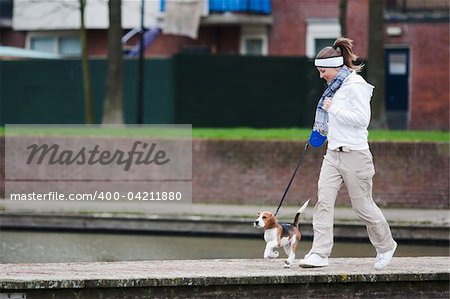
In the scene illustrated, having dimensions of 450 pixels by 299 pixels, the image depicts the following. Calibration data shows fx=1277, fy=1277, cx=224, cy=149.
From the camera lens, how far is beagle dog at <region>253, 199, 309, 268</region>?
11242 millimetres

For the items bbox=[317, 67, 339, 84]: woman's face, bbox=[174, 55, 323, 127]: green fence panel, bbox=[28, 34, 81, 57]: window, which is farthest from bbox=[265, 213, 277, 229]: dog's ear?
bbox=[28, 34, 81, 57]: window

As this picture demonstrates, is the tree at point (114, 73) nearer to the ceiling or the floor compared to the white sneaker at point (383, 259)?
nearer to the ceiling

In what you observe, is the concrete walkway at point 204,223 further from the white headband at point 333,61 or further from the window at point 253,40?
the window at point 253,40

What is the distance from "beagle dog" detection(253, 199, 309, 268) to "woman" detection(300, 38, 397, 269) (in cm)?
25

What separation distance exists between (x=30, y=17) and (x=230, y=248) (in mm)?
22344

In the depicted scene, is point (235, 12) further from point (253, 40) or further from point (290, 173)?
point (290, 173)

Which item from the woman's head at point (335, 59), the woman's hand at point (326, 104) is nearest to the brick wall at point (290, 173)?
the woman's head at point (335, 59)

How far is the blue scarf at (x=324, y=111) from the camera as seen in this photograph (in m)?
11.0

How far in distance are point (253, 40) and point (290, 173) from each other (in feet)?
49.1

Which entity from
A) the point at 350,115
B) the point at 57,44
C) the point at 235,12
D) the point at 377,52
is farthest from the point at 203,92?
the point at 350,115

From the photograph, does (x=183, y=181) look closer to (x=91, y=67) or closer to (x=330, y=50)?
(x=91, y=67)

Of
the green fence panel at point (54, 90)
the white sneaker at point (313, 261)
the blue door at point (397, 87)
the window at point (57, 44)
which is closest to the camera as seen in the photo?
the white sneaker at point (313, 261)

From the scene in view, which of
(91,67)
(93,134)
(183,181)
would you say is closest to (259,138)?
(183,181)

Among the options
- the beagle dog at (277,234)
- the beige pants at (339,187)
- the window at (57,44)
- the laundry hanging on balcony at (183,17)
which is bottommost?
the beagle dog at (277,234)
